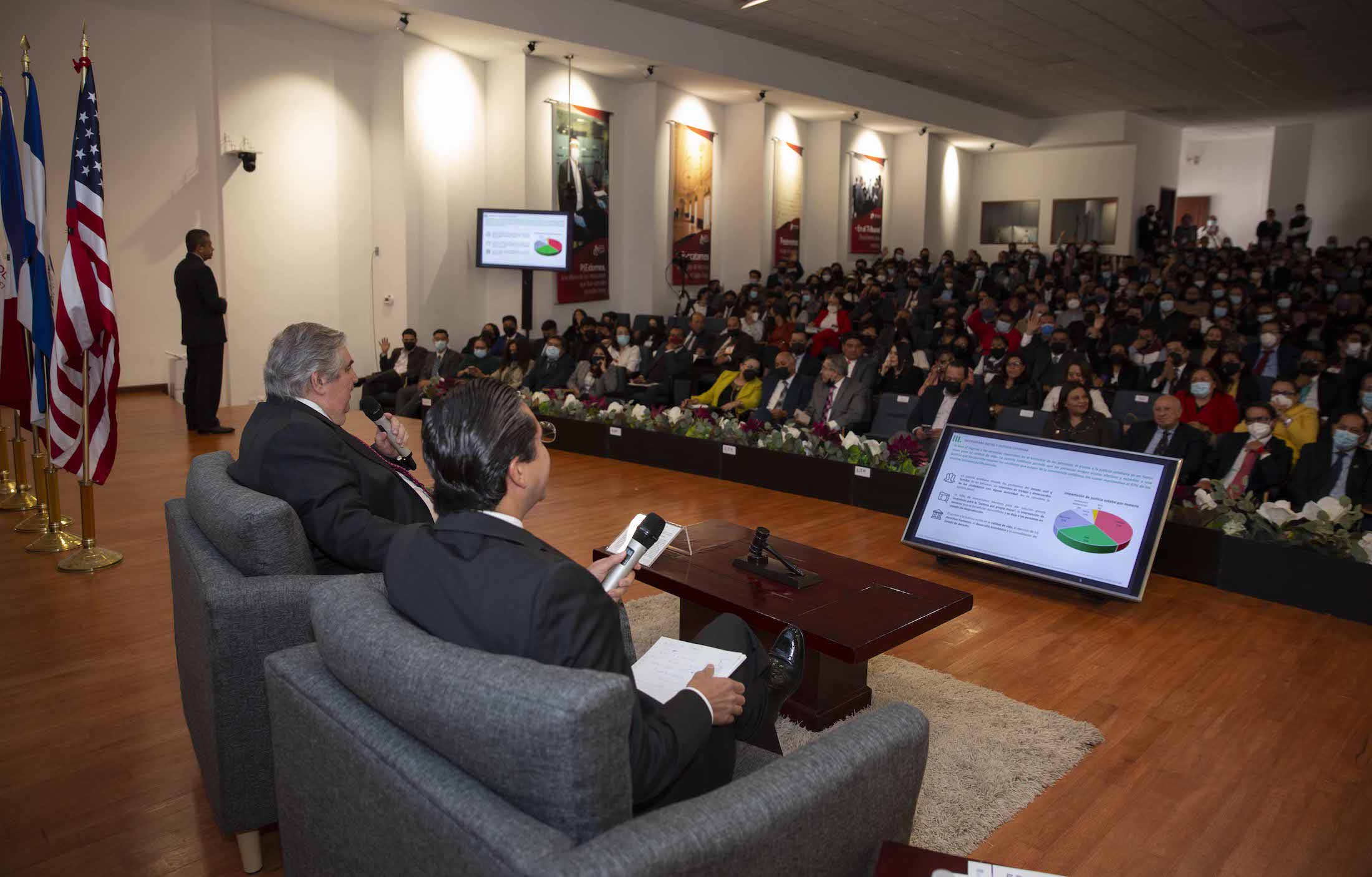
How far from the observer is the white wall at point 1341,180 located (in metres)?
19.8

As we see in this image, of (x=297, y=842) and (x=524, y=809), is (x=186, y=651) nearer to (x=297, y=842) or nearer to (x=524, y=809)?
(x=297, y=842)

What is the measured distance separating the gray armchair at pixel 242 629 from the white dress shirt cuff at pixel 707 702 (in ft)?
3.49

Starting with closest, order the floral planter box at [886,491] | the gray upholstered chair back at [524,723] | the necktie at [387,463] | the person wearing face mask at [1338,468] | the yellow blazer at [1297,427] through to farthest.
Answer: the gray upholstered chair back at [524,723], the necktie at [387,463], the person wearing face mask at [1338,468], the floral planter box at [886,491], the yellow blazer at [1297,427]

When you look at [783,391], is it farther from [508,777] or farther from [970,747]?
[508,777]

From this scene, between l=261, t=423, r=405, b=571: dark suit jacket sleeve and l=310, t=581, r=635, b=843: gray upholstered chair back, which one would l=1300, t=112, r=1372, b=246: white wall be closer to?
l=261, t=423, r=405, b=571: dark suit jacket sleeve

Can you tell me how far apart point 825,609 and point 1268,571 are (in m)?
2.89

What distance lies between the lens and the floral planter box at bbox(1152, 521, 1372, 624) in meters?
4.53

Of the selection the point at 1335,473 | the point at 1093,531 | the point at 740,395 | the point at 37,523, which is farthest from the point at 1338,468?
the point at 37,523

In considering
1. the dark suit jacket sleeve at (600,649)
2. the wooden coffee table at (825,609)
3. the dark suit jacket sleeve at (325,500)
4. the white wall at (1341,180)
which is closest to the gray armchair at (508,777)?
the dark suit jacket sleeve at (600,649)

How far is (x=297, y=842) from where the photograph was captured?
1893 millimetres

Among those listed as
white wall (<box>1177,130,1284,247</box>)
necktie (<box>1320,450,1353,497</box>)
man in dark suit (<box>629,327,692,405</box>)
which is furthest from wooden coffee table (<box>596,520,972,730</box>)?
white wall (<box>1177,130,1284,247</box>)

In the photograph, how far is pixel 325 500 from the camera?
2.64 meters

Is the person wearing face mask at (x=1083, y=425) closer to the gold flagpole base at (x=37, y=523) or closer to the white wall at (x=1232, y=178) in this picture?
the gold flagpole base at (x=37, y=523)

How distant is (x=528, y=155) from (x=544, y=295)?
5.71 ft
